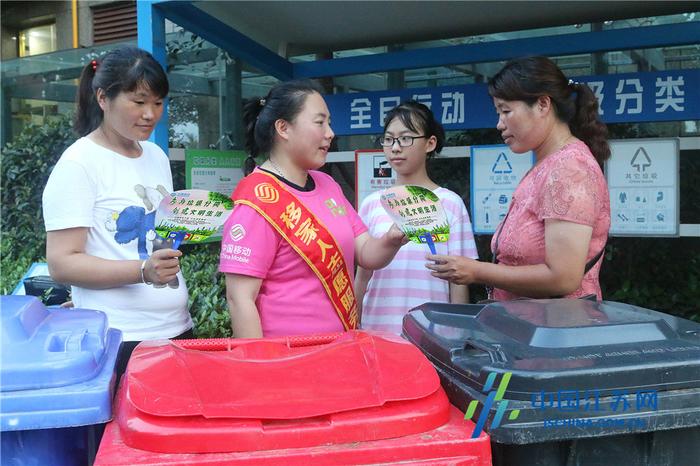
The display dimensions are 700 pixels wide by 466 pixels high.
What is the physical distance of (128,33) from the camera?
28.1ft

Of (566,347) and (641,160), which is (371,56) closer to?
(641,160)

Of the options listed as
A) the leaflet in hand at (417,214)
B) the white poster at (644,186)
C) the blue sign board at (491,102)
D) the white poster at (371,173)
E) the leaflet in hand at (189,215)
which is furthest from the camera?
the white poster at (371,173)

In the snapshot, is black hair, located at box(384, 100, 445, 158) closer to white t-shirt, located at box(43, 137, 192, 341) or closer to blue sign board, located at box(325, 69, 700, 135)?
blue sign board, located at box(325, 69, 700, 135)

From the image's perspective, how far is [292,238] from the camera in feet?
6.23

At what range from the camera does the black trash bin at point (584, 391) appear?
123cm

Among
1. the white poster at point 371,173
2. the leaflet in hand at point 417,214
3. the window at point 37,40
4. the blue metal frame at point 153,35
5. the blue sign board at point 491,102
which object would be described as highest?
the window at point 37,40

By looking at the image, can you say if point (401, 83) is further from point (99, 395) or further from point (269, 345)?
point (99, 395)

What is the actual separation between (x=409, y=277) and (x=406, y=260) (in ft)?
0.22

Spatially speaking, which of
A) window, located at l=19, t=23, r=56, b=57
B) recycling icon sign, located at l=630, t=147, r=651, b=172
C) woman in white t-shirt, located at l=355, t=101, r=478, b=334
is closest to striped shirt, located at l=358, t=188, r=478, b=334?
woman in white t-shirt, located at l=355, t=101, r=478, b=334

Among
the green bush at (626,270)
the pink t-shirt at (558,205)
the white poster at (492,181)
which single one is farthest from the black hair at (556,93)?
the green bush at (626,270)

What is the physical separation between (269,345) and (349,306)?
55cm

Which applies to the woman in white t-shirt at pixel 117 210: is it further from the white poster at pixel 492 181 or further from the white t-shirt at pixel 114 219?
the white poster at pixel 492 181

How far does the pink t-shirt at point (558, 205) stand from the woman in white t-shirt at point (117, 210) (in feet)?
3.29

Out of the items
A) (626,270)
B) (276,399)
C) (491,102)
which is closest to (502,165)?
(491,102)
